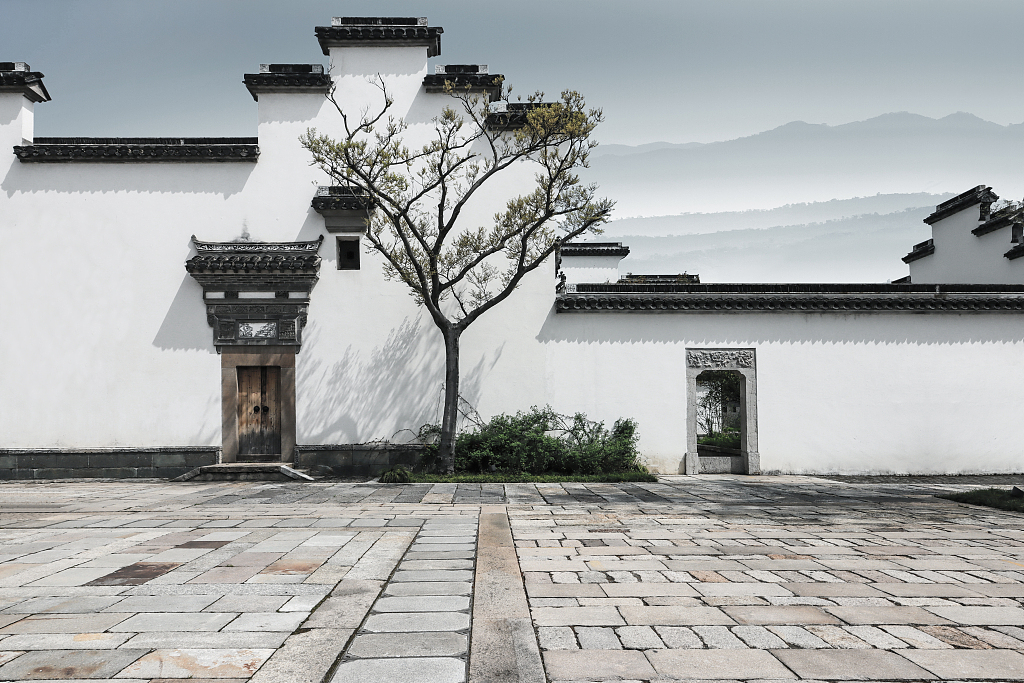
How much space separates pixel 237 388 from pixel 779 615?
10678mm

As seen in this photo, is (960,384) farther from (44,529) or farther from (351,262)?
(44,529)

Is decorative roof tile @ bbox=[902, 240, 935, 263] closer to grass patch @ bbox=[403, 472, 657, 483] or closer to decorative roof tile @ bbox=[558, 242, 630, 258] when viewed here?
decorative roof tile @ bbox=[558, 242, 630, 258]

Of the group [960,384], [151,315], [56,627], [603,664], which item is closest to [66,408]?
[151,315]

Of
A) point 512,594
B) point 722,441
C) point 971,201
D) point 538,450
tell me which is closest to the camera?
point 512,594

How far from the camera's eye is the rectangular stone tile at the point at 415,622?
3.39 metres

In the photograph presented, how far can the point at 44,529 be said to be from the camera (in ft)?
21.1

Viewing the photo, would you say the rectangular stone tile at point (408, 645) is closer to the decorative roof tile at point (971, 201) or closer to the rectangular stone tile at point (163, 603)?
the rectangular stone tile at point (163, 603)

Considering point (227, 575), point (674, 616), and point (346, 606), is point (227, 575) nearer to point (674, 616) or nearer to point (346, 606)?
point (346, 606)

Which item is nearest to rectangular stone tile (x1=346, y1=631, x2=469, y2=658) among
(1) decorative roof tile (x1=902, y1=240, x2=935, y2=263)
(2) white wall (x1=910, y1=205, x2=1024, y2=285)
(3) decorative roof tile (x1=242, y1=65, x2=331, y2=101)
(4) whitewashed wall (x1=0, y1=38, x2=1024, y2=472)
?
(4) whitewashed wall (x1=0, y1=38, x2=1024, y2=472)

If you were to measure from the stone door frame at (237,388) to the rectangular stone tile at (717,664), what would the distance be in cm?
1009

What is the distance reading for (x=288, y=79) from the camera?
482 inches

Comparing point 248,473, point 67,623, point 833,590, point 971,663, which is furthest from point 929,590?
point 248,473

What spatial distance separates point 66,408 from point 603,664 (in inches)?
488

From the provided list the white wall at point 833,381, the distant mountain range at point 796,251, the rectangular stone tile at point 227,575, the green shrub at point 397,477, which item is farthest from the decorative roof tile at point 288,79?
the distant mountain range at point 796,251
